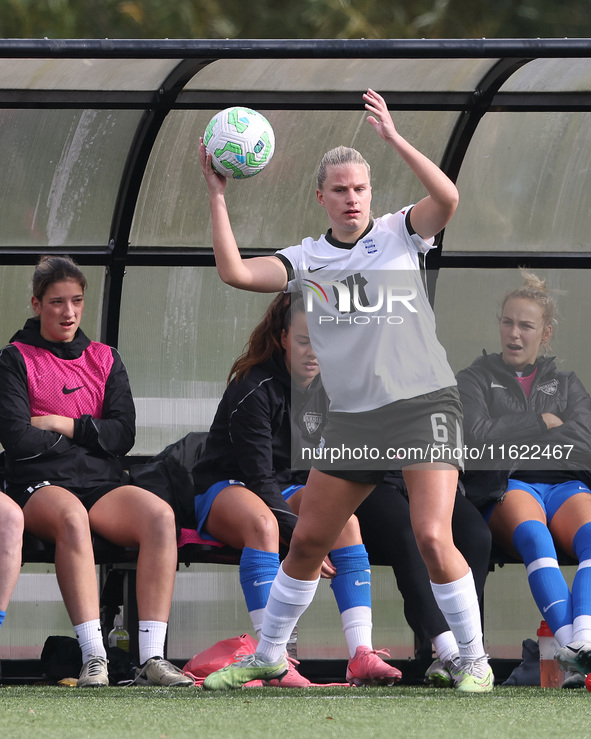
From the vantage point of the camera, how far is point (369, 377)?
4.38 m

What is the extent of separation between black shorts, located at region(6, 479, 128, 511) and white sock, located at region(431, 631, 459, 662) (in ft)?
4.96

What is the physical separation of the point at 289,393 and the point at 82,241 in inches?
66.0

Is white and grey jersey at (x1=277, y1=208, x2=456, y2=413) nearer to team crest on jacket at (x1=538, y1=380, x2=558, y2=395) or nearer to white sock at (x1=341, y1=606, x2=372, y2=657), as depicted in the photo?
white sock at (x1=341, y1=606, x2=372, y2=657)

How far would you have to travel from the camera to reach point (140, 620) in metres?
5.03

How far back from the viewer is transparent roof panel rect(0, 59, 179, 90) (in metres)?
5.55

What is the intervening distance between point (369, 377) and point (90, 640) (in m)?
1.58

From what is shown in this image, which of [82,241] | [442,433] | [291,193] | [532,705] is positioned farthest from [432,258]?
[532,705]

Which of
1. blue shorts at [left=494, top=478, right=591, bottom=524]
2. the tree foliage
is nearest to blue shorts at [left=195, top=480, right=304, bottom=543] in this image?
blue shorts at [left=494, top=478, right=591, bottom=524]

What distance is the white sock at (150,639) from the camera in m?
4.95

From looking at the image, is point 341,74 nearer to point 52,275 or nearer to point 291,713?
point 52,275

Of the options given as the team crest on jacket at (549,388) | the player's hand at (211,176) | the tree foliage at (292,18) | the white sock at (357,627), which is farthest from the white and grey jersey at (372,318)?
the tree foliage at (292,18)

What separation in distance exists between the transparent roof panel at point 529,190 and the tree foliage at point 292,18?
1367 cm

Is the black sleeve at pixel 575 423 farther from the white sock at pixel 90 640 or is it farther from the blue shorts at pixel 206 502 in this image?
the white sock at pixel 90 640

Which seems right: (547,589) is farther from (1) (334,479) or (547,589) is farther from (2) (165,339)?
(2) (165,339)
